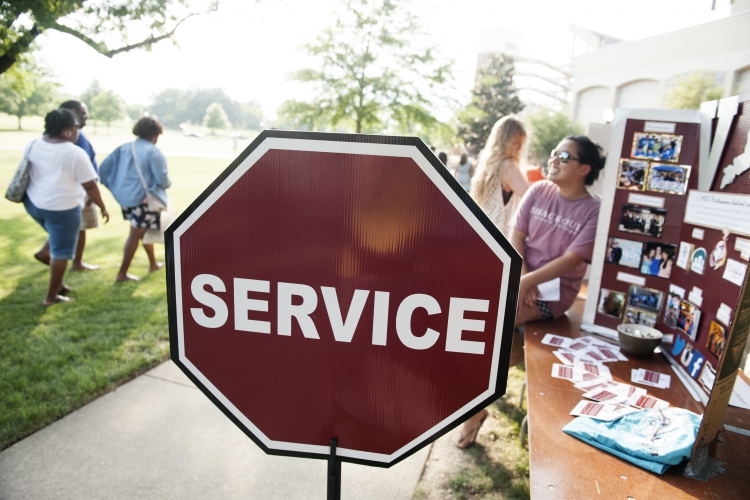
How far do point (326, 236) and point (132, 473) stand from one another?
230 cm

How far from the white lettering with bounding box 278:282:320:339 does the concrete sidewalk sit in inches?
71.1

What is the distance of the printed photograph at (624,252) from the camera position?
243 cm

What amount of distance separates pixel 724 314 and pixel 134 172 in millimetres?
5564

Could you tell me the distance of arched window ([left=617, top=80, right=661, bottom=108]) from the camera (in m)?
42.1

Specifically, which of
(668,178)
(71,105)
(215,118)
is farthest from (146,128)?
(215,118)

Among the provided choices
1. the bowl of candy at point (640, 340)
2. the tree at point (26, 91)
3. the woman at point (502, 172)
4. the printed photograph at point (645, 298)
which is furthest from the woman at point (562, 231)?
the tree at point (26, 91)

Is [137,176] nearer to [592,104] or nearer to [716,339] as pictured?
[716,339]

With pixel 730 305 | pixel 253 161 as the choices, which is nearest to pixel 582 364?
pixel 730 305

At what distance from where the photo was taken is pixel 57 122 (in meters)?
4.38

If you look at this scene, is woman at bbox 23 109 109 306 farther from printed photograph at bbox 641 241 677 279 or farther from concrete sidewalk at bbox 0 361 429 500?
printed photograph at bbox 641 241 677 279

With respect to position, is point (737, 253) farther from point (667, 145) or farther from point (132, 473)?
point (132, 473)

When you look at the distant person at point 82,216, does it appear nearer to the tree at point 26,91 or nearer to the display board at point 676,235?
the tree at point 26,91

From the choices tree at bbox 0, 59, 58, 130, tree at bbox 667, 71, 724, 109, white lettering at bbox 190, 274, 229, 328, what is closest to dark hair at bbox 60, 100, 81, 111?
tree at bbox 0, 59, 58, 130

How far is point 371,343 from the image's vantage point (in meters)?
0.86
